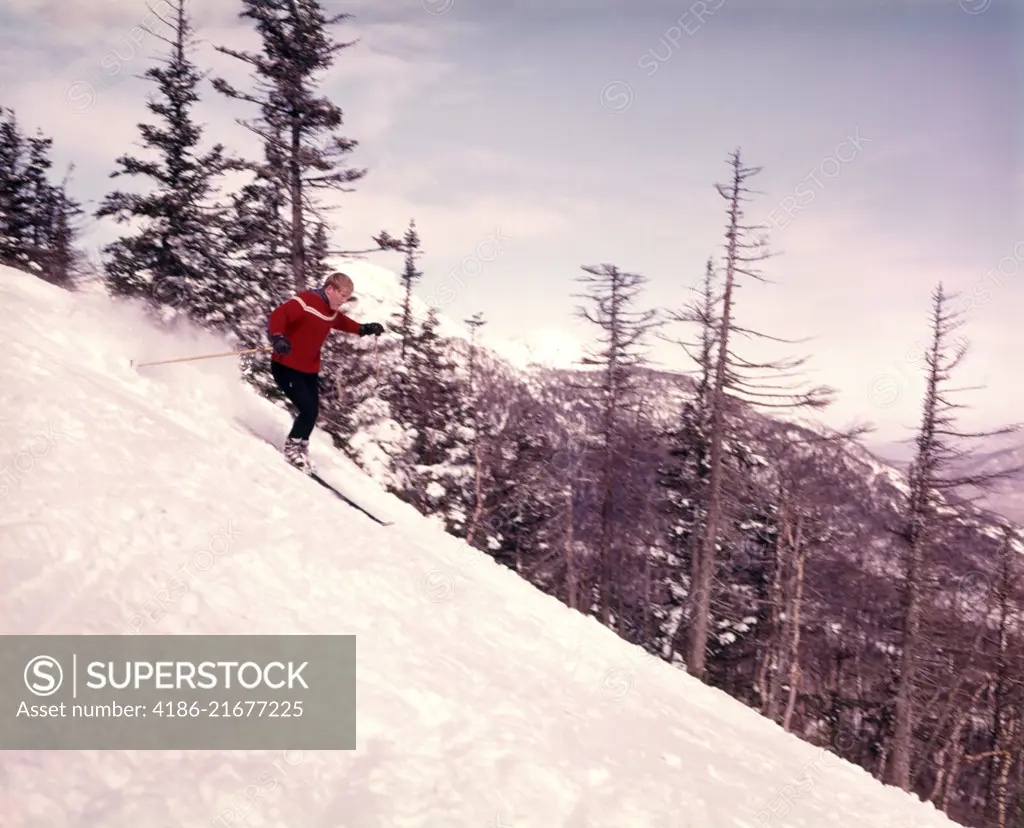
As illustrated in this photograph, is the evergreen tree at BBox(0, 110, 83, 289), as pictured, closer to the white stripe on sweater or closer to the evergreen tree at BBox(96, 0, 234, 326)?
the evergreen tree at BBox(96, 0, 234, 326)

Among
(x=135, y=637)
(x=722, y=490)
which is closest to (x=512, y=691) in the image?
(x=135, y=637)

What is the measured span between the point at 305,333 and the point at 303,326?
10cm

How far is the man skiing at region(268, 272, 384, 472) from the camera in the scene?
8594mm

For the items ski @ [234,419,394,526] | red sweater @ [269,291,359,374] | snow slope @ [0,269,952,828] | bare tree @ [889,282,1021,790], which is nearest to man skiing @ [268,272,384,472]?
red sweater @ [269,291,359,374]

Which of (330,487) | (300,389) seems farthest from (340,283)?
(330,487)

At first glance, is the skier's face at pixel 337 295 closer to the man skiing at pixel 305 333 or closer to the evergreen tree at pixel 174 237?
the man skiing at pixel 305 333

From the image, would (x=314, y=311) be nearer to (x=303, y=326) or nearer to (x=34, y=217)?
(x=303, y=326)

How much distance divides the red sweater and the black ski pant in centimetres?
11

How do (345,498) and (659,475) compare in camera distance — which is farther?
(659,475)

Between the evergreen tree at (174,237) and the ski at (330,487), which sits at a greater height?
the evergreen tree at (174,237)

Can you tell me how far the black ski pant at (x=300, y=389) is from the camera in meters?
8.94

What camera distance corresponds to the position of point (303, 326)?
877 centimetres
